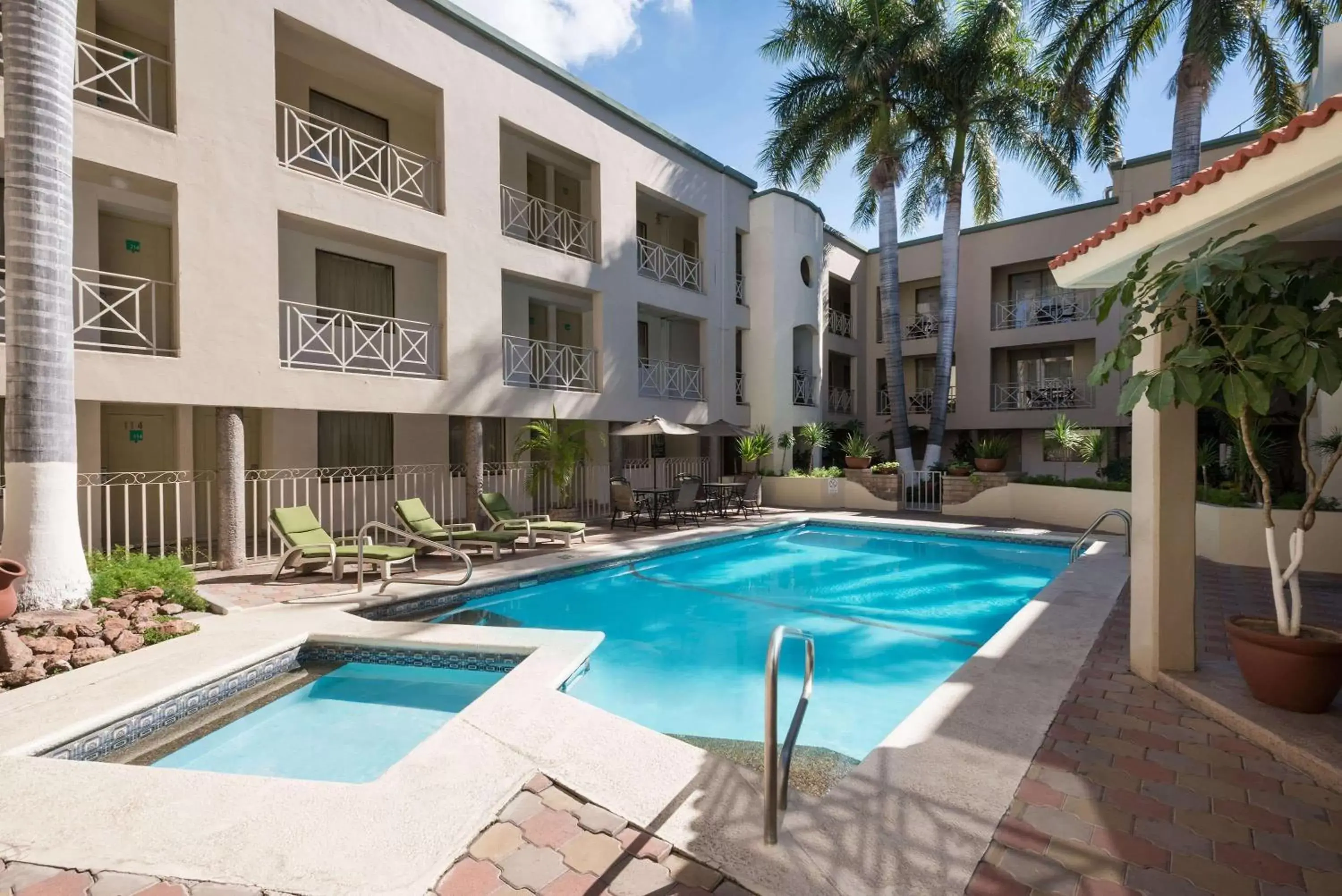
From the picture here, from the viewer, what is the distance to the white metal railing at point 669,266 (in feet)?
55.0

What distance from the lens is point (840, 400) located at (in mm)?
24031

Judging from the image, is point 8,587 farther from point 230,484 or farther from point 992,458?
point 992,458

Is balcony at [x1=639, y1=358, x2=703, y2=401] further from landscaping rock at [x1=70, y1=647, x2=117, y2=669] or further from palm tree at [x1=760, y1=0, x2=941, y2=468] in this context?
landscaping rock at [x1=70, y1=647, x2=117, y2=669]

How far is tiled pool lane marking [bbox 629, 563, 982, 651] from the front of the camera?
766 cm

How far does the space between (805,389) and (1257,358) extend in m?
17.8

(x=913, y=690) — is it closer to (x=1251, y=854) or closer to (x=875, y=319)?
(x=1251, y=854)

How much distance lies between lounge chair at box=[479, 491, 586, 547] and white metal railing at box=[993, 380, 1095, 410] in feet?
51.9

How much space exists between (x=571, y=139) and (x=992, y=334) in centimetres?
1493

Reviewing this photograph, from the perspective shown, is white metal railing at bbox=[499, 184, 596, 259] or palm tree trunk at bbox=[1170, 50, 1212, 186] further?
white metal railing at bbox=[499, 184, 596, 259]

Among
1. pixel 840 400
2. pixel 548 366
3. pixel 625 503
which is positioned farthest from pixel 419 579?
pixel 840 400

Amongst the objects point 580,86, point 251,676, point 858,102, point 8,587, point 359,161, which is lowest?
point 251,676

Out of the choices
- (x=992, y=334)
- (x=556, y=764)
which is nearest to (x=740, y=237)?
(x=992, y=334)

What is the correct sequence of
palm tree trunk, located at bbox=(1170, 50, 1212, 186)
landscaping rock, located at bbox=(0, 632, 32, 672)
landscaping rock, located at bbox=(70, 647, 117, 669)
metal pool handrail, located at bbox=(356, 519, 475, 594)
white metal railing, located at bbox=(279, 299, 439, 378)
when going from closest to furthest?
1. landscaping rock, located at bbox=(0, 632, 32, 672)
2. landscaping rock, located at bbox=(70, 647, 117, 669)
3. metal pool handrail, located at bbox=(356, 519, 475, 594)
4. white metal railing, located at bbox=(279, 299, 439, 378)
5. palm tree trunk, located at bbox=(1170, 50, 1212, 186)

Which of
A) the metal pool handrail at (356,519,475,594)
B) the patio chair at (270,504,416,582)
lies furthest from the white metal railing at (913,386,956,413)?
the patio chair at (270,504,416,582)
